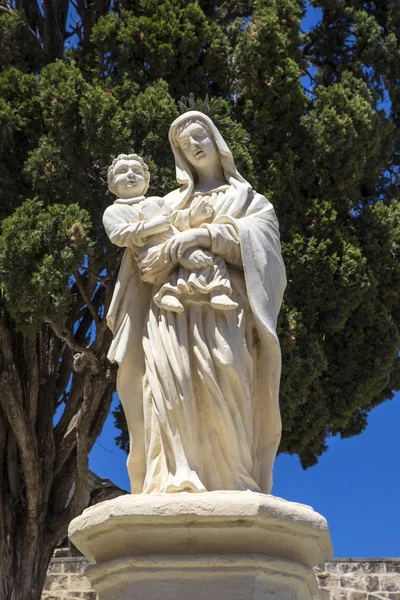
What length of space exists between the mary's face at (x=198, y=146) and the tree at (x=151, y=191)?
563cm

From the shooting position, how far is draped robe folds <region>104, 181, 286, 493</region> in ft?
16.1

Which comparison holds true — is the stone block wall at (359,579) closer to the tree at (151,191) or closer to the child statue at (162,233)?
the tree at (151,191)

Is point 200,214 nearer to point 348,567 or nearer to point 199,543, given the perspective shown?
point 199,543

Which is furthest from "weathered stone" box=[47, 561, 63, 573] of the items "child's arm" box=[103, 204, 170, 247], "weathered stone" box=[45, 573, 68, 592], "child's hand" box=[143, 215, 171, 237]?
"child's hand" box=[143, 215, 171, 237]

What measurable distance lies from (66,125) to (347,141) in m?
3.43

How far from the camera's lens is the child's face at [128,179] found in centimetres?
563

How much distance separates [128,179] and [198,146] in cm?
42

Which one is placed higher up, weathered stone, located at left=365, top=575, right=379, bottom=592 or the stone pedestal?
weathered stone, located at left=365, top=575, right=379, bottom=592

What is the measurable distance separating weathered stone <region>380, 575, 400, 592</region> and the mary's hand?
878cm

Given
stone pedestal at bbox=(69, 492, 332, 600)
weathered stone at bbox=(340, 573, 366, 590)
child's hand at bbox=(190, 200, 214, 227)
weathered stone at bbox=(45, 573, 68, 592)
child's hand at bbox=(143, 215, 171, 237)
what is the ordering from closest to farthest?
1. stone pedestal at bbox=(69, 492, 332, 600)
2. child's hand at bbox=(143, 215, 171, 237)
3. child's hand at bbox=(190, 200, 214, 227)
4. weathered stone at bbox=(340, 573, 366, 590)
5. weathered stone at bbox=(45, 573, 68, 592)

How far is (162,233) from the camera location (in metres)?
5.33

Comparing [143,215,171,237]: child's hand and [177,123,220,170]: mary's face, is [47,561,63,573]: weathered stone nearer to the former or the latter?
[177,123,220,170]: mary's face

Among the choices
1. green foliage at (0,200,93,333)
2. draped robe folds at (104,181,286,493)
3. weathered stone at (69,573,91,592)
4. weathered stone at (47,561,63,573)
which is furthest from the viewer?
weathered stone at (47,561,63,573)

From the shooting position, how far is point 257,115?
1258 cm
